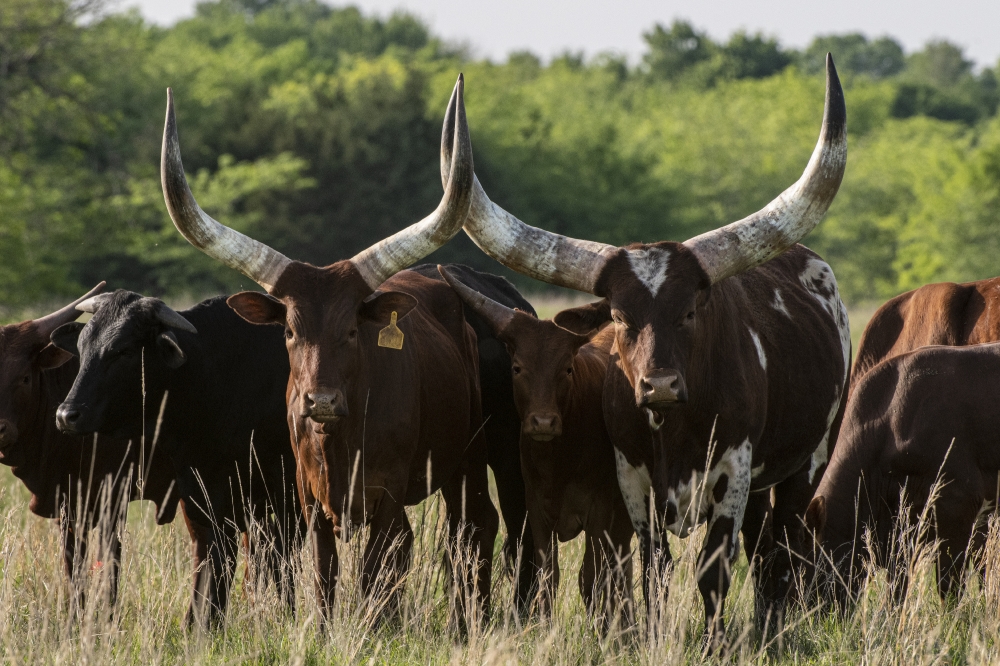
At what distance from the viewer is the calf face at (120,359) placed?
5.71 metres

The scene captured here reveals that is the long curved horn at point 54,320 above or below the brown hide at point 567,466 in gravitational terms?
above

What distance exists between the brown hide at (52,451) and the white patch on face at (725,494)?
2.71 metres

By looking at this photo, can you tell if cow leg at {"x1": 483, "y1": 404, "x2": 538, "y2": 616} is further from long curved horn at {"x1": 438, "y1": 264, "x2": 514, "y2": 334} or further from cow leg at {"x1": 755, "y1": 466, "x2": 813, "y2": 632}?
cow leg at {"x1": 755, "y1": 466, "x2": 813, "y2": 632}

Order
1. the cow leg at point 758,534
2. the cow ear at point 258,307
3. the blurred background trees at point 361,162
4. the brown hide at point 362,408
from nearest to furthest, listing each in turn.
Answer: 1. the brown hide at point 362,408
2. the cow ear at point 258,307
3. the cow leg at point 758,534
4. the blurred background trees at point 361,162

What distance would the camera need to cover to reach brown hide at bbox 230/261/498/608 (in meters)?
5.25

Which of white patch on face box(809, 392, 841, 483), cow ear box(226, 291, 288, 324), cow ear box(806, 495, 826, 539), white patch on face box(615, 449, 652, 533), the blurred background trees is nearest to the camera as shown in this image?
cow ear box(226, 291, 288, 324)

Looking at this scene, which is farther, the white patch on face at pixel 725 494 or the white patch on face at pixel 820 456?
the white patch on face at pixel 820 456

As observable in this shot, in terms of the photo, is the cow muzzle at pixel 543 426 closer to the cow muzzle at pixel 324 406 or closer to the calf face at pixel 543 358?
the calf face at pixel 543 358

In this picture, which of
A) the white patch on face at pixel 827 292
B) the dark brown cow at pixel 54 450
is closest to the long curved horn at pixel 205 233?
the dark brown cow at pixel 54 450

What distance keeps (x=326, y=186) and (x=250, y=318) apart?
118 ft

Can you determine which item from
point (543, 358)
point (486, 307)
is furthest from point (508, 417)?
point (543, 358)

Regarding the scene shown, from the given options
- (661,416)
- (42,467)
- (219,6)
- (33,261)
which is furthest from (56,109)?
(219,6)

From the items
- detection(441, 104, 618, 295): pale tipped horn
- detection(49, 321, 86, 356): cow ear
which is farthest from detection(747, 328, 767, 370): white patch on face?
detection(49, 321, 86, 356): cow ear

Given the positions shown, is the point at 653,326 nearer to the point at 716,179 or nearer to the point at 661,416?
the point at 661,416
